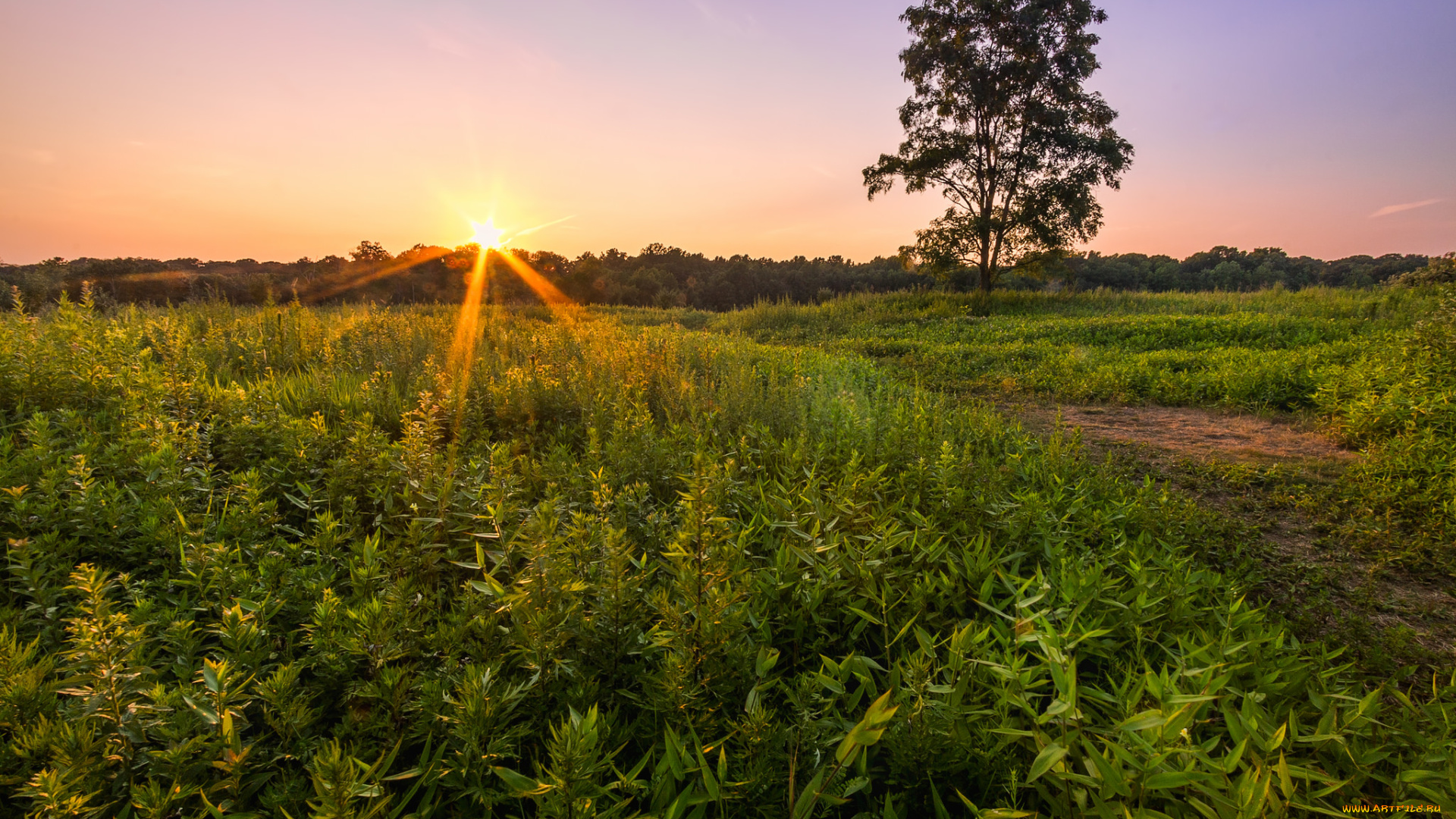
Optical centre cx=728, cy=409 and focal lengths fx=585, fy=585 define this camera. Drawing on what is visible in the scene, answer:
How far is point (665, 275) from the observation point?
45688 millimetres

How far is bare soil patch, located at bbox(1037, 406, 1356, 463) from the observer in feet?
15.8

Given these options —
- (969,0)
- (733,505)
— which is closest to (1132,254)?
(969,0)

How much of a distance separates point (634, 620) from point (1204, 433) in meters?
6.06

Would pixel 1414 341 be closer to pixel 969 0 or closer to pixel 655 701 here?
pixel 655 701

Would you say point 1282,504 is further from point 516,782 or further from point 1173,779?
point 516,782

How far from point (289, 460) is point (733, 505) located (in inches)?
86.5

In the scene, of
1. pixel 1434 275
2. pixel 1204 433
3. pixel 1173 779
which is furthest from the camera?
pixel 1434 275

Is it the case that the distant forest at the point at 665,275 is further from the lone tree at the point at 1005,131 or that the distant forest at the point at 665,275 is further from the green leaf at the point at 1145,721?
the green leaf at the point at 1145,721

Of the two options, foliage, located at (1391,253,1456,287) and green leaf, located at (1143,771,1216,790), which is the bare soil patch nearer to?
green leaf, located at (1143,771,1216,790)

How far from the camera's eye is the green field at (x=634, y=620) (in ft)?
4.11

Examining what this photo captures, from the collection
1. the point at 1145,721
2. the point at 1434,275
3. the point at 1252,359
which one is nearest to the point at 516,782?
the point at 1145,721

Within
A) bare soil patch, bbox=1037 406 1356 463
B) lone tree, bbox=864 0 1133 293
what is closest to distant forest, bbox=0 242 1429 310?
lone tree, bbox=864 0 1133 293

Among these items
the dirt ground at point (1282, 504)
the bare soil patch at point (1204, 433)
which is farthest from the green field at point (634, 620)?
the bare soil patch at point (1204, 433)

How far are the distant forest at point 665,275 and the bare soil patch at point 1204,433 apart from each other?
13.0m
